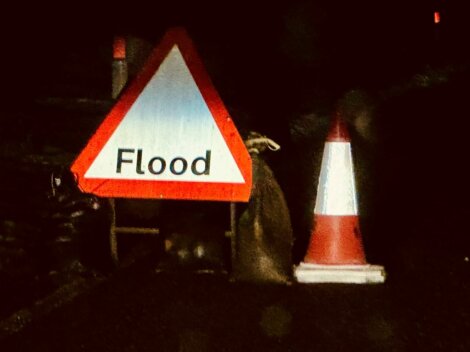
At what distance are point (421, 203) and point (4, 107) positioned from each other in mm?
3804

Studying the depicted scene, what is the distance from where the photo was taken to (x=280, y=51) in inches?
356

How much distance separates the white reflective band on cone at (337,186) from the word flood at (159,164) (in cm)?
101

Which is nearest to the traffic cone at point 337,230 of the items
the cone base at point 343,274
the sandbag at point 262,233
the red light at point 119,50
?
the cone base at point 343,274

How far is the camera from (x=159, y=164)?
13.7ft

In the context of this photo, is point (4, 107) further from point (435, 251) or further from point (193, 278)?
point (435, 251)

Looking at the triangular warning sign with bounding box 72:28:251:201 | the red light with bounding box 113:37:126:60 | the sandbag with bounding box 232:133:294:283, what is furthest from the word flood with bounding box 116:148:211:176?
the red light with bounding box 113:37:126:60

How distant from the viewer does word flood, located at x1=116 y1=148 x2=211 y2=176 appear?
412 cm

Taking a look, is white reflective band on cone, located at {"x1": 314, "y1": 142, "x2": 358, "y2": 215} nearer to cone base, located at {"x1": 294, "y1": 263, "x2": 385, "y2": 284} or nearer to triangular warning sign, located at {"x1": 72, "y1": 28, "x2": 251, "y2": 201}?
cone base, located at {"x1": 294, "y1": 263, "x2": 385, "y2": 284}

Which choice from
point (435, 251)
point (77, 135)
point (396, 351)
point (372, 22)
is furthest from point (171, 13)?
point (396, 351)

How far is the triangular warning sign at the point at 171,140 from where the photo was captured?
13.4 ft

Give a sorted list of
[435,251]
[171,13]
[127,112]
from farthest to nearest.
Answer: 1. [171,13]
2. [435,251]
3. [127,112]

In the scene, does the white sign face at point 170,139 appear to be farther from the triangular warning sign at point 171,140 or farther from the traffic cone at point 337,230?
the traffic cone at point 337,230

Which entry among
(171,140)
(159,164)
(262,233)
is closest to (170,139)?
(171,140)

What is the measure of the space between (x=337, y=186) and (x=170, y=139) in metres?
1.16
